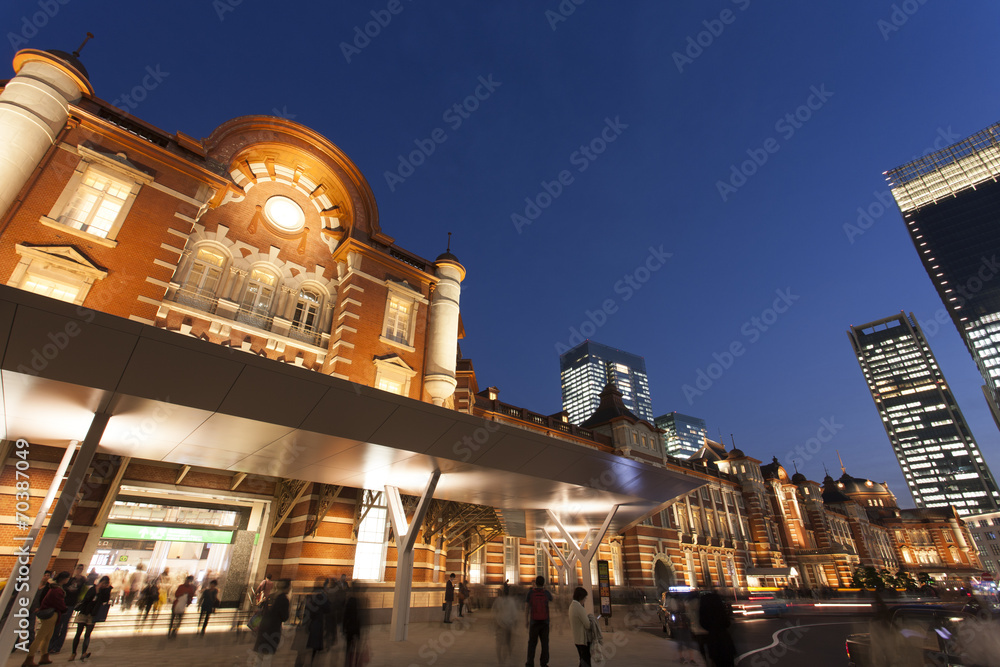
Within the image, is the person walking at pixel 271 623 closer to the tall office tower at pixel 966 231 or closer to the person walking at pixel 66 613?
the person walking at pixel 66 613

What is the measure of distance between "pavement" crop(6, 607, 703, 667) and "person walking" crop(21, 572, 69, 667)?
0.34 metres

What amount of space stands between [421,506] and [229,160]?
1494 cm

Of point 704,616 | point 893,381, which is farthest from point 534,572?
point 893,381

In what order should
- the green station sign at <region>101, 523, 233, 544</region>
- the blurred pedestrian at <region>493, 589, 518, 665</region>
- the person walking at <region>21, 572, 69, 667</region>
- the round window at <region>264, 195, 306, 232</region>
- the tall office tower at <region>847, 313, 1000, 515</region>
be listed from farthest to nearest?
1. the tall office tower at <region>847, 313, 1000, 515</region>
2. the round window at <region>264, 195, 306, 232</region>
3. the green station sign at <region>101, 523, 233, 544</region>
4. the blurred pedestrian at <region>493, 589, 518, 665</region>
5. the person walking at <region>21, 572, 69, 667</region>

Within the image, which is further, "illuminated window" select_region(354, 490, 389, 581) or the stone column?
"illuminated window" select_region(354, 490, 389, 581)

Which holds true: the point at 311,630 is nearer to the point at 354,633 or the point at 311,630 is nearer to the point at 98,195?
the point at 354,633

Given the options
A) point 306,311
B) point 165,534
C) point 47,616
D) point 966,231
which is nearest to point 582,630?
point 47,616

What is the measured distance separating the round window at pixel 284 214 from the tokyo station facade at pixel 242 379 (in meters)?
0.08

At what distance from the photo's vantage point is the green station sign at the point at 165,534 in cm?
1411

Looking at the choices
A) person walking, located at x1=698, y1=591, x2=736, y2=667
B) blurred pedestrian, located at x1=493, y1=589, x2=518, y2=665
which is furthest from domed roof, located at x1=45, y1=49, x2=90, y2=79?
person walking, located at x1=698, y1=591, x2=736, y2=667

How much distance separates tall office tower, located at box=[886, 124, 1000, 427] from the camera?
112 metres

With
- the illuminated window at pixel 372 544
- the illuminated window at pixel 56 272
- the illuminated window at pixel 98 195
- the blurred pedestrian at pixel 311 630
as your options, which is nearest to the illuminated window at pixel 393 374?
the illuminated window at pixel 372 544

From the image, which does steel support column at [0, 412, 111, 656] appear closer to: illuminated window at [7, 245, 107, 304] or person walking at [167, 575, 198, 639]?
person walking at [167, 575, 198, 639]

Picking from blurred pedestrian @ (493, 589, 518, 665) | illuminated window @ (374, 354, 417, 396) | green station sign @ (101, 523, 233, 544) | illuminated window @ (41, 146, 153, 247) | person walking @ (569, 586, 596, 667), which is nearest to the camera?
person walking @ (569, 586, 596, 667)
